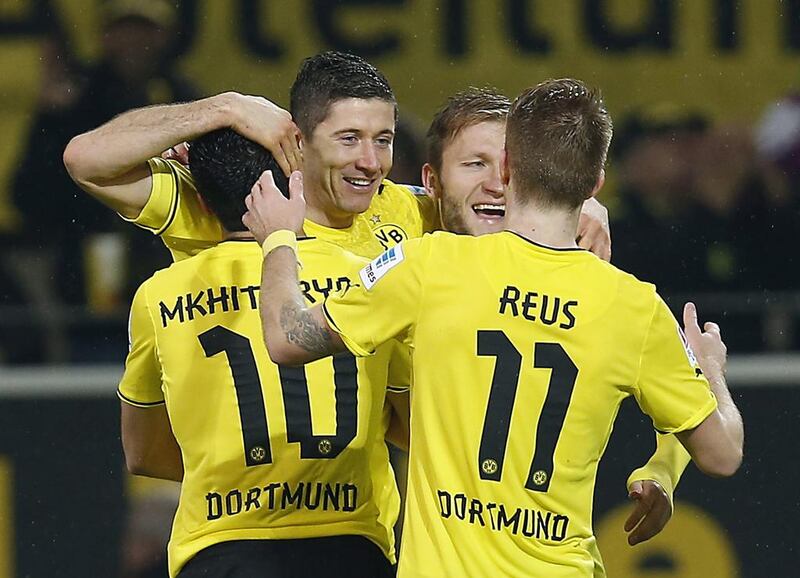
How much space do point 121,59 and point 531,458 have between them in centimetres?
421

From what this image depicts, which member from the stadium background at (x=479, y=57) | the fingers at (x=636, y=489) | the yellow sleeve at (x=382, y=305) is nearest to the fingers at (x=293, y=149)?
the yellow sleeve at (x=382, y=305)

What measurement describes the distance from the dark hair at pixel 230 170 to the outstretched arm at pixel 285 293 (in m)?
0.17

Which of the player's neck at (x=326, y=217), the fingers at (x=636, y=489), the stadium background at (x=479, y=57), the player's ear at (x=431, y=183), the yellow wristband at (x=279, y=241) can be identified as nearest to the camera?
the yellow wristband at (x=279, y=241)

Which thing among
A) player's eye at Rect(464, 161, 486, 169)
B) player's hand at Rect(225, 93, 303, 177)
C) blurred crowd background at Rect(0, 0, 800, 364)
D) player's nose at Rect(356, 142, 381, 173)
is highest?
player's hand at Rect(225, 93, 303, 177)

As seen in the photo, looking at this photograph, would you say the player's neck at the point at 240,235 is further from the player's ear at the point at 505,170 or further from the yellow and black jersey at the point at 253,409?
the player's ear at the point at 505,170

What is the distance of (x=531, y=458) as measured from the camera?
271cm

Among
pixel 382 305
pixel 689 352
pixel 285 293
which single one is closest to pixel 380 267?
pixel 382 305

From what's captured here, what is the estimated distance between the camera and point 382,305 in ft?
8.82

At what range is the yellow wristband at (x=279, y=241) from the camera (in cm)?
281

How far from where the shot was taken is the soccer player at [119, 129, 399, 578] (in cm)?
303

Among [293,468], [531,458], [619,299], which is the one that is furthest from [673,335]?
[293,468]

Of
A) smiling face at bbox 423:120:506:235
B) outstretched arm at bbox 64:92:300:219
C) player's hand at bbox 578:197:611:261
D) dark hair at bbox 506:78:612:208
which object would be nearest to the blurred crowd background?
smiling face at bbox 423:120:506:235

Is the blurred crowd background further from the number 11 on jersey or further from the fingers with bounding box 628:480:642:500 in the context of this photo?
the number 11 on jersey

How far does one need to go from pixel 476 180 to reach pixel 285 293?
0.92m
